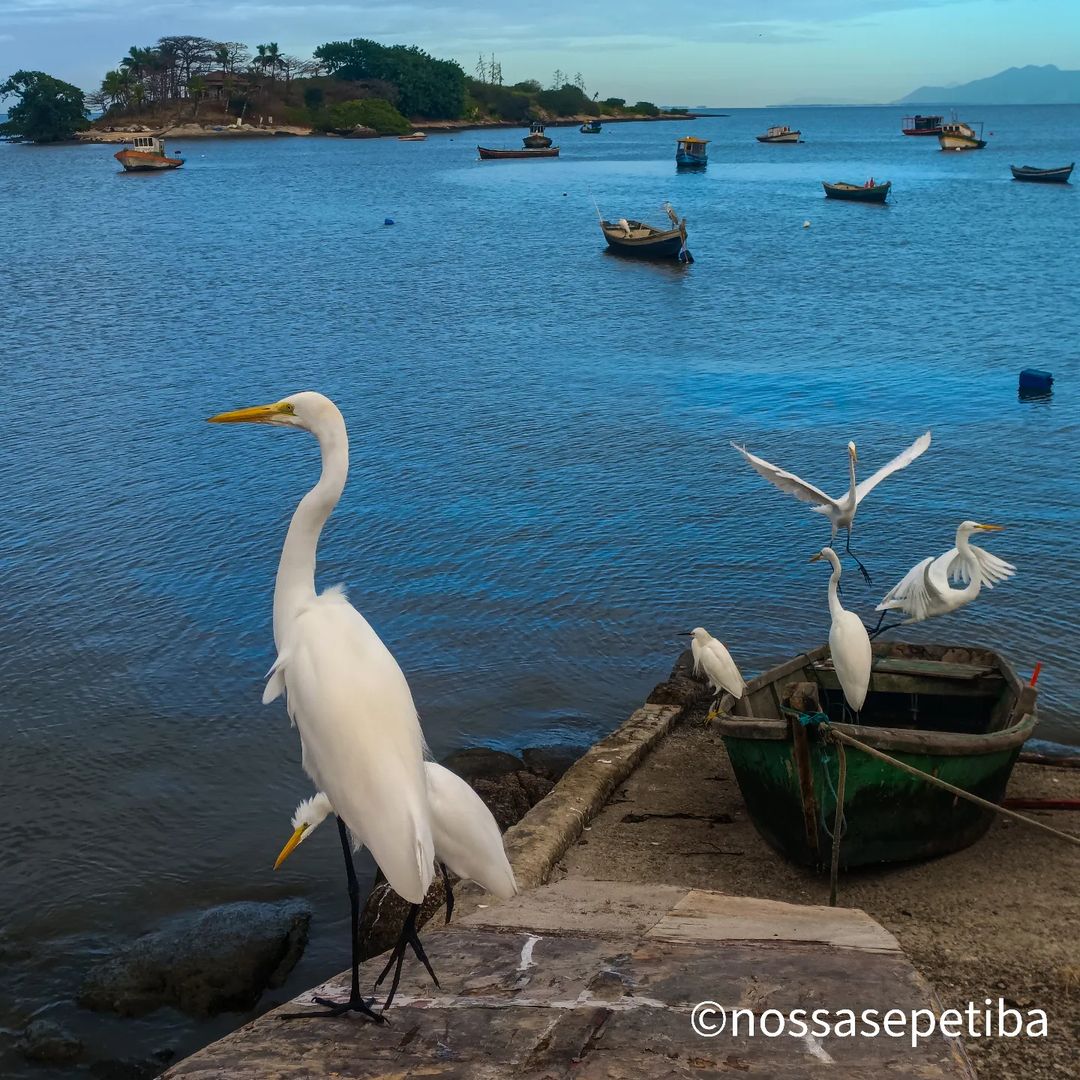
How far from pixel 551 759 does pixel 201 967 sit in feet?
10.8

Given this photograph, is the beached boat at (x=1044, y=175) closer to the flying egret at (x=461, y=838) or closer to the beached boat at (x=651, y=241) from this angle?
the beached boat at (x=651, y=241)

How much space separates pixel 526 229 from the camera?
160 feet

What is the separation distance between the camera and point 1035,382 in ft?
68.8

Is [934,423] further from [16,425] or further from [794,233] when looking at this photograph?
[794,233]

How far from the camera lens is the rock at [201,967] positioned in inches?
280

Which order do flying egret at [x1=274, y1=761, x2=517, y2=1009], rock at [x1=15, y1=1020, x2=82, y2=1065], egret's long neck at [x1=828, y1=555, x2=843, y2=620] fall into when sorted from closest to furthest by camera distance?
flying egret at [x1=274, y1=761, x2=517, y2=1009] → rock at [x1=15, y1=1020, x2=82, y2=1065] → egret's long neck at [x1=828, y1=555, x2=843, y2=620]

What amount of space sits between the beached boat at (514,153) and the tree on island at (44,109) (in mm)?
52880

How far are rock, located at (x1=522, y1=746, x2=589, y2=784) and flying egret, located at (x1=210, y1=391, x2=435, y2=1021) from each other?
4.64 metres

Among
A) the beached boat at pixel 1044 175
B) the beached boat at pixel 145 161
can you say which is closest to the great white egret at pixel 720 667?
the beached boat at pixel 1044 175

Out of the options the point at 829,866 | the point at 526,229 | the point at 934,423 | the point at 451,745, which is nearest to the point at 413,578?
the point at 451,745

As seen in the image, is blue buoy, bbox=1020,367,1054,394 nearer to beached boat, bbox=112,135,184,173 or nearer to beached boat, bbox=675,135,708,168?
beached boat, bbox=675,135,708,168

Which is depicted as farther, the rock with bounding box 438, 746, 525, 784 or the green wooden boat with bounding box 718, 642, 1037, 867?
the rock with bounding box 438, 746, 525, 784

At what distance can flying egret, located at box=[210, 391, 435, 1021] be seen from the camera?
4.24 metres

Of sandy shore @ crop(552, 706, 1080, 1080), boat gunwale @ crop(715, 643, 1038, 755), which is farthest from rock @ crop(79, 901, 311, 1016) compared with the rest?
boat gunwale @ crop(715, 643, 1038, 755)
